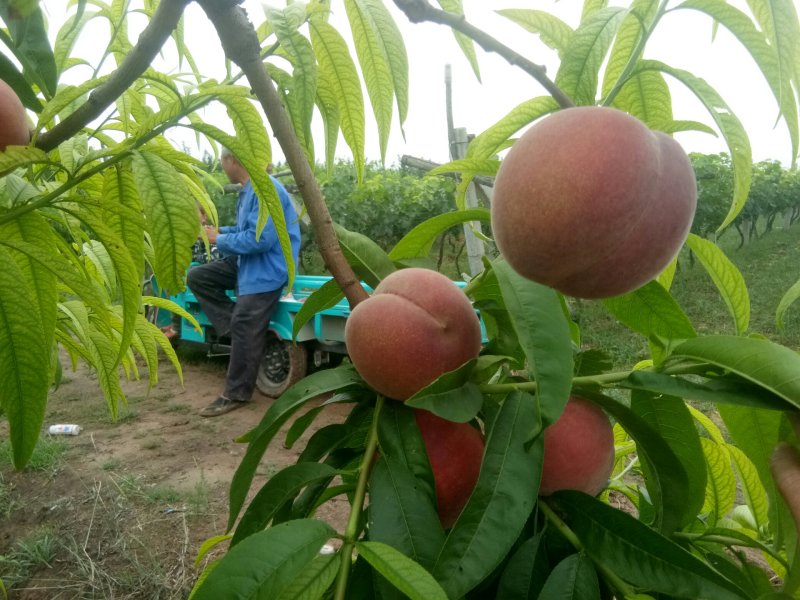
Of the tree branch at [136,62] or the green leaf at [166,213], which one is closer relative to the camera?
the tree branch at [136,62]

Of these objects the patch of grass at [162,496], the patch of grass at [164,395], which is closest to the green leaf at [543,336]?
the patch of grass at [162,496]

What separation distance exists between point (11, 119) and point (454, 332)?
436mm

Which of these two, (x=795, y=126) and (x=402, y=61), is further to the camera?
(x=402, y=61)

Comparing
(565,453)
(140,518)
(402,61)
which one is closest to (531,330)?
(565,453)

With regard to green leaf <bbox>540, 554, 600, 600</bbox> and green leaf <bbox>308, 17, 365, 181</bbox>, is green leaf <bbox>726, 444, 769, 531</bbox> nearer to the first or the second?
green leaf <bbox>540, 554, 600, 600</bbox>

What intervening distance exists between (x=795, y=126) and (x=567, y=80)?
0.17 metres

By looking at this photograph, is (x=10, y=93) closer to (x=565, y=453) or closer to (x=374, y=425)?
(x=374, y=425)

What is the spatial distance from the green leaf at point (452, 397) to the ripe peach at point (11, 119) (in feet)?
1.40

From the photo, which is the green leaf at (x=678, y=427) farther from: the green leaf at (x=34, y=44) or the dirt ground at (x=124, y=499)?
the dirt ground at (x=124, y=499)

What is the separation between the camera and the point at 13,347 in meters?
0.54

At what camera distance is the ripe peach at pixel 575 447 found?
0.58 metres

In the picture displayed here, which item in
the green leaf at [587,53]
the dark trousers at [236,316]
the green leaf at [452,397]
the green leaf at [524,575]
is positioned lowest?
the dark trousers at [236,316]

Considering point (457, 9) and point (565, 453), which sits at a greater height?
point (457, 9)

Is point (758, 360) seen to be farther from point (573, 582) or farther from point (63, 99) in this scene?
point (63, 99)
